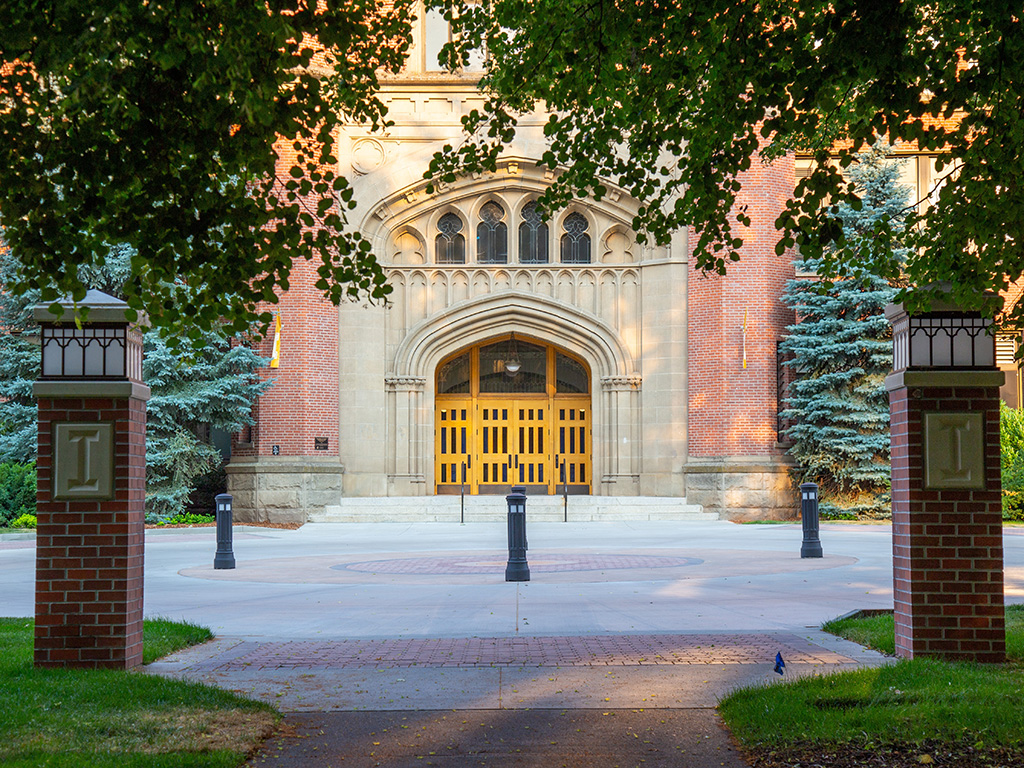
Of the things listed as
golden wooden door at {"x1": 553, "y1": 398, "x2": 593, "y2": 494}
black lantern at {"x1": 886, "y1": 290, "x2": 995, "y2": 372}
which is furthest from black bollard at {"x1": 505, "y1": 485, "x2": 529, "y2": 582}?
golden wooden door at {"x1": 553, "y1": 398, "x2": 593, "y2": 494}

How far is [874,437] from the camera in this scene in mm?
25281

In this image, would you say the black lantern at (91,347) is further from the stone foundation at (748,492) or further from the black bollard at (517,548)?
the stone foundation at (748,492)

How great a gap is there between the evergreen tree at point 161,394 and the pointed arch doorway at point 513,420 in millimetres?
6258

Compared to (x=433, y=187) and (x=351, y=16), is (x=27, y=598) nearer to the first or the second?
(x=351, y=16)

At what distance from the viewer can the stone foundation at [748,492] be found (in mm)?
26031

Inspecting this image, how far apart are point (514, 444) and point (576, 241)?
5957 mm

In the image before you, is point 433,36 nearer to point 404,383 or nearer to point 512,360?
point 512,360

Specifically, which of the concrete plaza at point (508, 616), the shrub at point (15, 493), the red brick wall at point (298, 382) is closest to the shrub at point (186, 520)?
the red brick wall at point (298, 382)

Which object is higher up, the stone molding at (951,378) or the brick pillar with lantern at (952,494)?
the stone molding at (951,378)

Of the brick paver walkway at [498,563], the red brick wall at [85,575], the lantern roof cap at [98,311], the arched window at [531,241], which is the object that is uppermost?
the arched window at [531,241]

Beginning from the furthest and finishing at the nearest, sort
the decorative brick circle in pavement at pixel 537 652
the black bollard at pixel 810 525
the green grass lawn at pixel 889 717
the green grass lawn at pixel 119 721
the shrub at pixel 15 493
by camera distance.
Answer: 1. the shrub at pixel 15 493
2. the black bollard at pixel 810 525
3. the decorative brick circle in pavement at pixel 537 652
4. the green grass lawn at pixel 889 717
5. the green grass lawn at pixel 119 721

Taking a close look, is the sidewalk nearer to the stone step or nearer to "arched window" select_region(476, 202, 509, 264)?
the stone step

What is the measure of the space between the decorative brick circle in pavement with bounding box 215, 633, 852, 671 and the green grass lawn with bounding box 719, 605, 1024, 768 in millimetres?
1005

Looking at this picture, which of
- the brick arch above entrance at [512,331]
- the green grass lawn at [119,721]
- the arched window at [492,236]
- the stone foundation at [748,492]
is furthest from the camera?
the arched window at [492,236]
